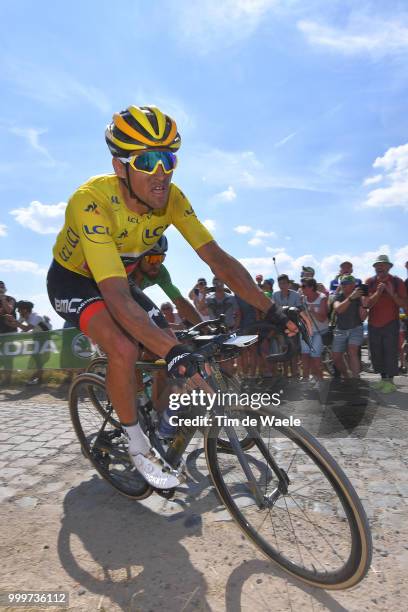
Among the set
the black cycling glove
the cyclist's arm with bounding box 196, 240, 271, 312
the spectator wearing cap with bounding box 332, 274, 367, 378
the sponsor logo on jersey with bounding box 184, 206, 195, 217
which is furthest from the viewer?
the spectator wearing cap with bounding box 332, 274, 367, 378

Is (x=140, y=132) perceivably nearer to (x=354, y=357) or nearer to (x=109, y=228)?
(x=109, y=228)

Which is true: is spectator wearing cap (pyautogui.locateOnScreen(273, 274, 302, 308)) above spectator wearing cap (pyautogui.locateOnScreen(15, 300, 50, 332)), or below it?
above

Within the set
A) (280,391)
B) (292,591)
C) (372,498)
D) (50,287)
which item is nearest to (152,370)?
(50,287)

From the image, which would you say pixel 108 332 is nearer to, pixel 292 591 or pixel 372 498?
pixel 292 591

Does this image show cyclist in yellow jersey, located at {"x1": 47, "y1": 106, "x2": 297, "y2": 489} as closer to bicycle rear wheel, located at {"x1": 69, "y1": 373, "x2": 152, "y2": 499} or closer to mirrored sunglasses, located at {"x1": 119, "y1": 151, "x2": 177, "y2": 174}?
mirrored sunglasses, located at {"x1": 119, "y1": 151, "x2": 177, "y2": 174}

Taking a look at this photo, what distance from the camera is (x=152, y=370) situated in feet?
11.5

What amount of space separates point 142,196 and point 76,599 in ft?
8.40

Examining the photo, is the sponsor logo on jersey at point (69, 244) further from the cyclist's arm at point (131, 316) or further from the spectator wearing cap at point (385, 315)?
the spectator wearing cap at point (385, 315)

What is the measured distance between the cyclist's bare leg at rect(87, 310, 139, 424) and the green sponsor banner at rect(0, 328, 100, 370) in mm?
6260

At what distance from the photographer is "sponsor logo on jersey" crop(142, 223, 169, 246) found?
3.53 metres

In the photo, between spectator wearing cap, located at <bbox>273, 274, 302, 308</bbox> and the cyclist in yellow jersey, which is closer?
the cyclist in yellow jersey

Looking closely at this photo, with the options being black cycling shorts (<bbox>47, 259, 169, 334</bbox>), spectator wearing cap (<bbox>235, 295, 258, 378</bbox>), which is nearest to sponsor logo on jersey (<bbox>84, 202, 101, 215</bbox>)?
black cycling shorts (<bbox>47, 259, 169, 334</bbox>)

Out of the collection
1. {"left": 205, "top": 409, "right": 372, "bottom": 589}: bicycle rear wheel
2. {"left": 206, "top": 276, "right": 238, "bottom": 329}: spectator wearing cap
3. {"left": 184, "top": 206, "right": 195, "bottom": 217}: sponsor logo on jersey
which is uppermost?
{"left": 184, "top": 206, "right": 195, "bottom": 217}: sponsor logo on jersey

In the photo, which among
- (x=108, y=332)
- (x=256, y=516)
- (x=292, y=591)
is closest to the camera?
(x=292, y=591)
